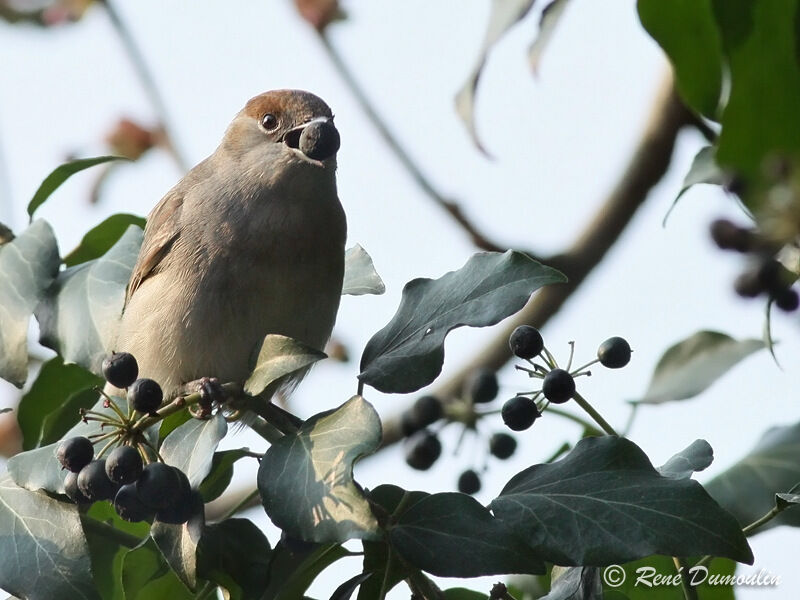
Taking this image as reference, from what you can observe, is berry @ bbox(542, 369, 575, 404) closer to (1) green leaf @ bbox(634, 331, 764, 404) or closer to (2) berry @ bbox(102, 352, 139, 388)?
(1) green leaf @ bbox(634, 331, 764, 404)

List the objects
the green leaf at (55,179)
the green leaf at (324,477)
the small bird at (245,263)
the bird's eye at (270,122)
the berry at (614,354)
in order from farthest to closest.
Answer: the bird's eye at (270,122) → the green leaf at (55,179) → the small bird at (245,263) → the berry at (614,354) → the green leaf at (324,477)

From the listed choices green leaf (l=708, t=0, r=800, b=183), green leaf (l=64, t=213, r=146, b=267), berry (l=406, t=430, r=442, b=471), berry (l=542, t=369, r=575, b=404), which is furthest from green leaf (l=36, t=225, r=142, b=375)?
green leaf (l=708, t=0, r=800, b=183)

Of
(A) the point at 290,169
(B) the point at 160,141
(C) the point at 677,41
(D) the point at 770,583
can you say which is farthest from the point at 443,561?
(B) the point at 160,141

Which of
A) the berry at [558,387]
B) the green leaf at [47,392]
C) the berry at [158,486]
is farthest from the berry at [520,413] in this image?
the green leaf at [47,392]

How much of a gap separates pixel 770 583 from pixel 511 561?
0.95 meters

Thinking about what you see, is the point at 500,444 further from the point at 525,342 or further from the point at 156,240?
the point at 156,240

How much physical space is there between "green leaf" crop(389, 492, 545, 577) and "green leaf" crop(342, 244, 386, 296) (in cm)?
119

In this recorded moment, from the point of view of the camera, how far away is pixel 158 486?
2.08 metres

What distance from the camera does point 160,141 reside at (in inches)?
208

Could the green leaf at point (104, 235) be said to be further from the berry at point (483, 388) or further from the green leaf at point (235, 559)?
the green leaf at point (235, 559)

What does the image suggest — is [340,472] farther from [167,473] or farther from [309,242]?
[309,242]

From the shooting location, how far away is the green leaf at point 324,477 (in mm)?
1856

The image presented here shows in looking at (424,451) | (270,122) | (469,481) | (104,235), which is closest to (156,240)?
(104,235)

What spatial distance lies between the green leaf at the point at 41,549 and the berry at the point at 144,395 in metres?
0.34
